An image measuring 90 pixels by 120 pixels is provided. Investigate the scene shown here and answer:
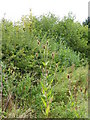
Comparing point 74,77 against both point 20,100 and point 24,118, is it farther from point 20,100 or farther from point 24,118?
point 24,118

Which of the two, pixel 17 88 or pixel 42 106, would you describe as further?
pixel 17 88

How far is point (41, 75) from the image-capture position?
15.0 ft

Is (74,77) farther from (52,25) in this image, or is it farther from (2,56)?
(52,25)

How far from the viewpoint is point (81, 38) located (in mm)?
8570

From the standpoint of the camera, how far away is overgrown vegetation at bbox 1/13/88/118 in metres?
3.60

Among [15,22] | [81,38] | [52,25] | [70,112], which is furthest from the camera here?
[81,38]

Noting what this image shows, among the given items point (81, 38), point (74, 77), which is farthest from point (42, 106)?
point (81, 38)

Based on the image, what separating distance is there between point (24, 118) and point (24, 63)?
168 centimetres

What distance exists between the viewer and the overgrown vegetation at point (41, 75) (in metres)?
3.60

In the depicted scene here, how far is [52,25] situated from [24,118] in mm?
4769

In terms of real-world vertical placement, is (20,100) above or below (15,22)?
below

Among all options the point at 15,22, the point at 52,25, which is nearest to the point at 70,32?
the point at 52,25

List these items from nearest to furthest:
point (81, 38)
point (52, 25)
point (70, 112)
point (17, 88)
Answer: point (70, 112) < point (17, 88) < point (52, 25) < point (81, 38)

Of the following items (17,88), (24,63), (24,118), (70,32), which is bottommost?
(24,118)
